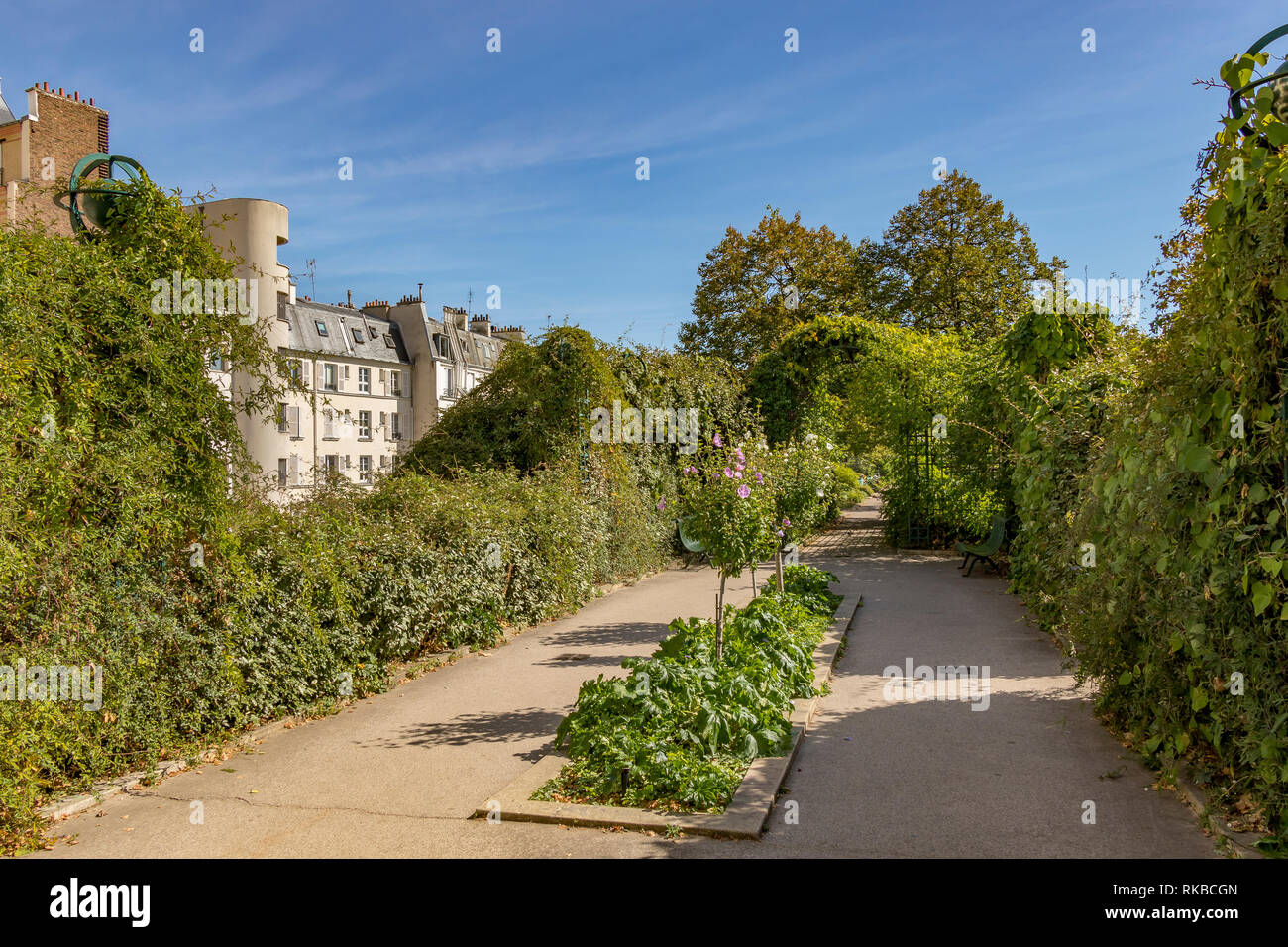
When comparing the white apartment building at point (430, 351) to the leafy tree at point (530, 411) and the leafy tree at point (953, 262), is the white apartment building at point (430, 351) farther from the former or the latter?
the leafy tree at point (530, 411)

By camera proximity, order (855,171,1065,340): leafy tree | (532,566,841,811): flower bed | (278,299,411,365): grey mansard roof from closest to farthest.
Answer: (532,566,841,811): flower bed → (855,171,1065,340): leafy tree → (278,299,411,365): grey mansard roof

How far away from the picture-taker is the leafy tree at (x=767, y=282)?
→ 32250 mm

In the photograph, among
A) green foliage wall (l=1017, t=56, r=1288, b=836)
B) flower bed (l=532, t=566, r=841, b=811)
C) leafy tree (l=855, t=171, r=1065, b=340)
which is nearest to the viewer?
green foliage wall (l=1017, t=56, r=1288, b=836)

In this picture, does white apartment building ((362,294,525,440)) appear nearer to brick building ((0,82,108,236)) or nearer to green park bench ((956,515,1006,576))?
brick building ((0,82,108,236))

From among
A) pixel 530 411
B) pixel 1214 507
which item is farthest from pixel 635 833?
pixel 530 411

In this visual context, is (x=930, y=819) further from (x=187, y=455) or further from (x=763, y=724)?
(x=187, y=455)

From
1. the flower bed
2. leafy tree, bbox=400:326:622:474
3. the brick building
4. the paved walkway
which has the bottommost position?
the paved walkway

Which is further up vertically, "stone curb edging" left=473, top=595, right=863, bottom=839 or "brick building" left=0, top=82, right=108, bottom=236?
"brick building" left=0, top=82, right=108, bottom=236

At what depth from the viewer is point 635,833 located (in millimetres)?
4504

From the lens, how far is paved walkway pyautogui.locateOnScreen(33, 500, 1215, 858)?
4.33 metres

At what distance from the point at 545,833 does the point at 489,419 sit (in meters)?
9.85

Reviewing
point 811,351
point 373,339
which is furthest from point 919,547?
point 373,339

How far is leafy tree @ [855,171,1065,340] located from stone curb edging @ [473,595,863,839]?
27.4 meters

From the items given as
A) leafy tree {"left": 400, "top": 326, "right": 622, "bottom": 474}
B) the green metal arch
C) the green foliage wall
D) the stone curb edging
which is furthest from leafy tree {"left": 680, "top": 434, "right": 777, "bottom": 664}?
leafy tree {"left": 400, "top": 326, "right": 622, "bottom": 474}
